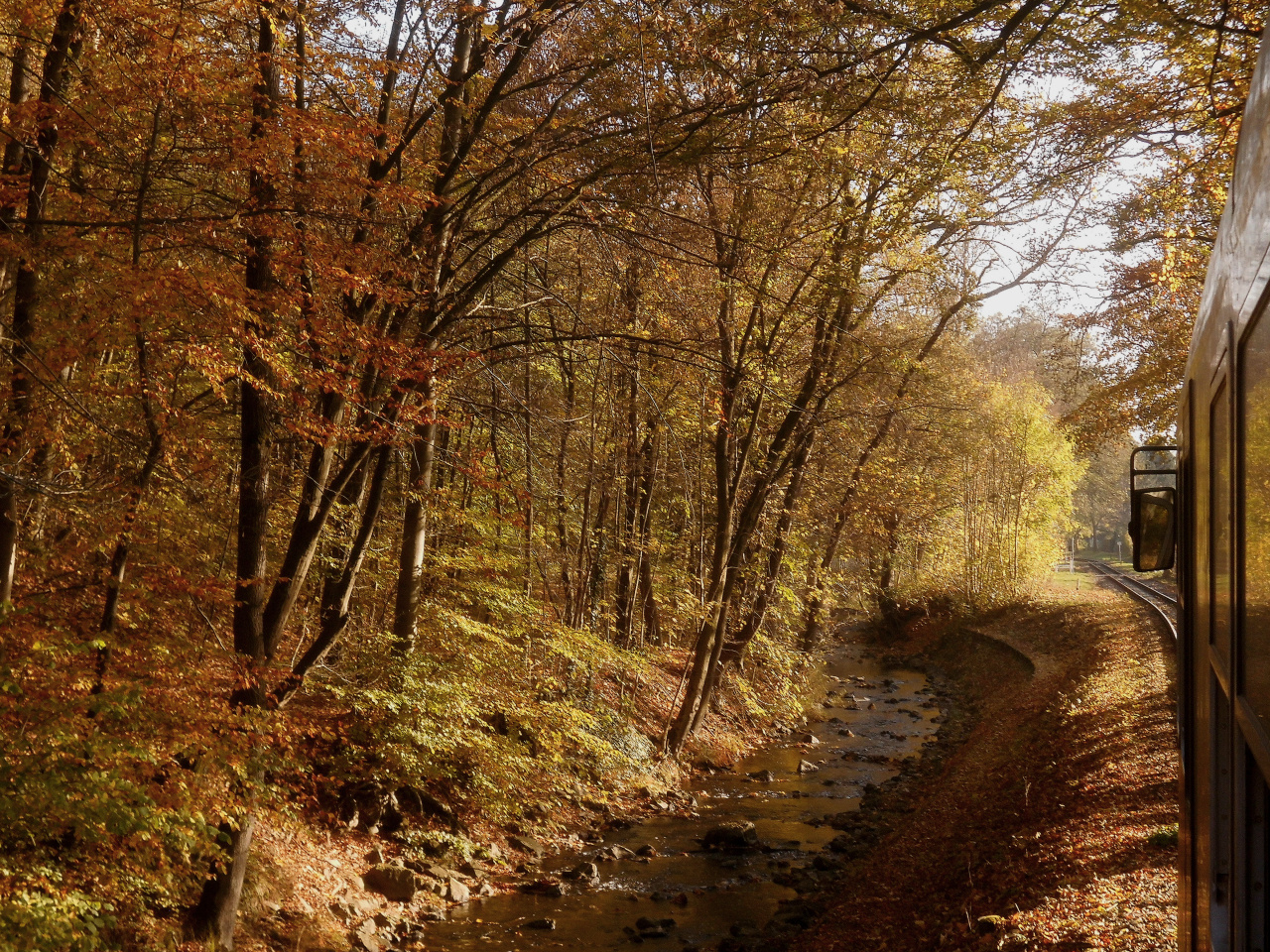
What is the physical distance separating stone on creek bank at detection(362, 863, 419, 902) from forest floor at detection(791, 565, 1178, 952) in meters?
4.22

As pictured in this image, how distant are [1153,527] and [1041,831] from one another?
221 inches

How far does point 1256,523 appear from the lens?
5.24 ft

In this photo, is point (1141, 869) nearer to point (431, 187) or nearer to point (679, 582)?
point (431, 187)

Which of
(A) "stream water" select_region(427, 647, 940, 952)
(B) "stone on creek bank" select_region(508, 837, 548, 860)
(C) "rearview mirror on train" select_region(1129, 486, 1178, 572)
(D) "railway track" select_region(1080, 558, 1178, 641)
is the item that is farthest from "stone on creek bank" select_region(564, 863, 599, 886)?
(D) "railway track" select_region(1080, 558, 1178, 641)

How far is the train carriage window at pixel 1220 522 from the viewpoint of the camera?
6.60 feet

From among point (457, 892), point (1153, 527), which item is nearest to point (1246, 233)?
point (1153, 527)

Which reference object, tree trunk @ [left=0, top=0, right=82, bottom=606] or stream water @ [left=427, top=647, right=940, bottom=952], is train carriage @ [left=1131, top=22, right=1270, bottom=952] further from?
stream water @ [left=427, top=647, right=940, bottom=952]

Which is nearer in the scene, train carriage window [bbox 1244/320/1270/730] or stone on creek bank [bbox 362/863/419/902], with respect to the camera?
train carriage window [bbox 1244/320/1270/730]

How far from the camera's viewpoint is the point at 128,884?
7.43 metres

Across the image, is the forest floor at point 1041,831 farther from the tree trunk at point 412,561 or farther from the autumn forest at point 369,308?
the tree trunk at point 412,561

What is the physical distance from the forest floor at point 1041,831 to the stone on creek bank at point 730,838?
1605 millimetres

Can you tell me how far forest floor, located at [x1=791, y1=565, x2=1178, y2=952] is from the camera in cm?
730

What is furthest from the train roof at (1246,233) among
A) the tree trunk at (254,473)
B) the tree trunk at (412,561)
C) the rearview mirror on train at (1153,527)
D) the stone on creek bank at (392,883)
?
the stone on creek bank at (392,883)

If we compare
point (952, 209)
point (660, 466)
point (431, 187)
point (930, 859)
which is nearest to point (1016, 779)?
point (930, 859)
